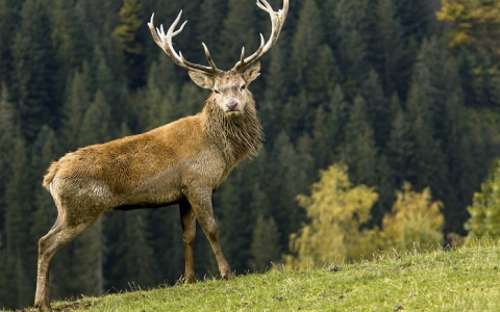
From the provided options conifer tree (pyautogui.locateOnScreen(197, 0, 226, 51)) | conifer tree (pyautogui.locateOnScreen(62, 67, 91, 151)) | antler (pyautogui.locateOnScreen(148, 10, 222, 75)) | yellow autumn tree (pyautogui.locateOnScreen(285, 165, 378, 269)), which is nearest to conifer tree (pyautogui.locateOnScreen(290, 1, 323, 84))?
conifer tree (pyautogui.locateOnScreen(197, 0, 226, 51))

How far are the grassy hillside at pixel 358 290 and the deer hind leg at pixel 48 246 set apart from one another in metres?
0.46

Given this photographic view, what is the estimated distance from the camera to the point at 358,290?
15.6 m

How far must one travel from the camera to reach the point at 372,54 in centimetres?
17525

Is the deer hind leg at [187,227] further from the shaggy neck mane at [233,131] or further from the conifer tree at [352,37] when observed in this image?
the conifer tree at [352,37]

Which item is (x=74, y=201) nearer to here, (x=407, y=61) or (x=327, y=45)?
(x=327, y=45)

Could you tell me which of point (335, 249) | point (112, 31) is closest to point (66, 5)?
point (112, 31)

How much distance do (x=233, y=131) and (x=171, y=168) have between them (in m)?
1.34

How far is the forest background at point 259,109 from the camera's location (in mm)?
115375

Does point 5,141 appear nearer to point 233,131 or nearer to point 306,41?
point 306,41

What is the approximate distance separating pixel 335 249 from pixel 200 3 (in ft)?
295

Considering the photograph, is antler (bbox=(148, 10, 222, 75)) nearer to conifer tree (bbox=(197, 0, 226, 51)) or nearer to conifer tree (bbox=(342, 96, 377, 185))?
conifer tree (bbox=(342, 96, 377, 185))

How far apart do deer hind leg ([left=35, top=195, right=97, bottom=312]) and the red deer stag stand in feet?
0.04

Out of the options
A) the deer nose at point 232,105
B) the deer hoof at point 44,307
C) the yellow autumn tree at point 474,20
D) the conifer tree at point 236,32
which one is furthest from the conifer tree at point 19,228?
the deer hoof at point 44,307

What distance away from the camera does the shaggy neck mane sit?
19.0 metres
